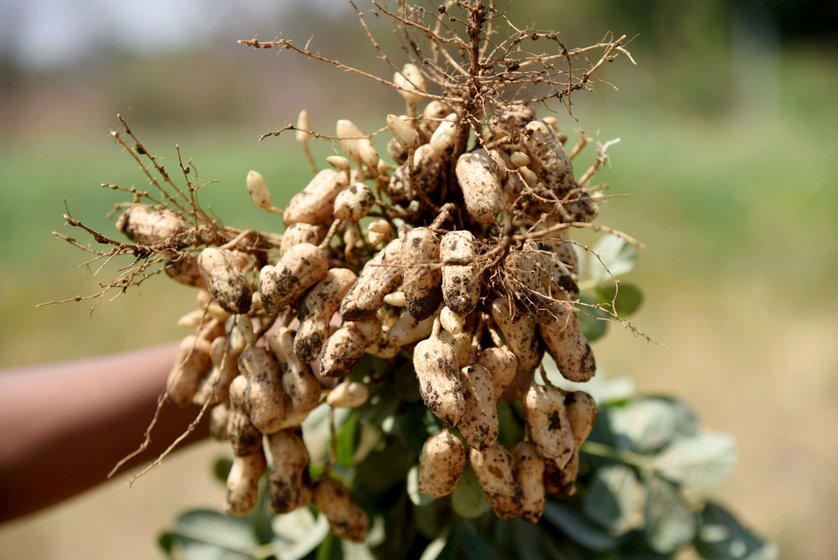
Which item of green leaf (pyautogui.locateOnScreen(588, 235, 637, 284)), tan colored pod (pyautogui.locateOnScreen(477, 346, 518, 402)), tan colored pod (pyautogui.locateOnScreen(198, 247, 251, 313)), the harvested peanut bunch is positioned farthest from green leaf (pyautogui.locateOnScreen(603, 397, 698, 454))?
tan colored pod (pyautogui.locateOnScreen(198, 247, 251, 313))

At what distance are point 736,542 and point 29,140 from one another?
46.3 feet

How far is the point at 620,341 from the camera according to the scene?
335cm

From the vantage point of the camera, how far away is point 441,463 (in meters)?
0.62

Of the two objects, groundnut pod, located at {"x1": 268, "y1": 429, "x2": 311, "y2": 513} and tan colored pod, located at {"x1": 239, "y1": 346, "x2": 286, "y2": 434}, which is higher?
tan colored pod, located at {"x1": 239, "y1": 346, "x2": 286, "y2": 434}

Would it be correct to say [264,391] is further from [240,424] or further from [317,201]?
[317,201]

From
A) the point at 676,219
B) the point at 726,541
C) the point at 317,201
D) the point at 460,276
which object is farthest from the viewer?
the point at 676,219

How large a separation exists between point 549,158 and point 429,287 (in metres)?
0.14

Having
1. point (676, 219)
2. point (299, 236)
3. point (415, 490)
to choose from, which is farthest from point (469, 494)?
point (676, 219)

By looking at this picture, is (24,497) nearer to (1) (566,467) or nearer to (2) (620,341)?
(1) (566,467)

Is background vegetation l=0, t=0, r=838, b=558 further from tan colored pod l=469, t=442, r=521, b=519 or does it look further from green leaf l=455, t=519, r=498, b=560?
green leaf l=455, t=519, r=498, b=560

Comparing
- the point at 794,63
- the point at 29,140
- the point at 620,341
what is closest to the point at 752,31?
the point at 794,63

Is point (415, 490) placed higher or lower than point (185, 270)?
lower

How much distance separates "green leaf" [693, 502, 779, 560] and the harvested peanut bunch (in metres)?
0.44

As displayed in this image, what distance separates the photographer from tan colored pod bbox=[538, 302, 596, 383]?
0.62 m
